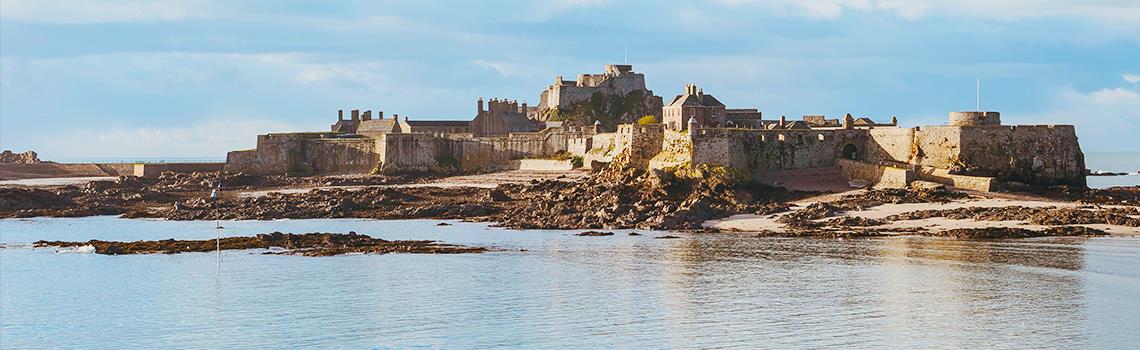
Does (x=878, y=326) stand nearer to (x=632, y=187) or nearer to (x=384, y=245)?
(x=384, y=245)

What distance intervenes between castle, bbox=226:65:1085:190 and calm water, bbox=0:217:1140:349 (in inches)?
471

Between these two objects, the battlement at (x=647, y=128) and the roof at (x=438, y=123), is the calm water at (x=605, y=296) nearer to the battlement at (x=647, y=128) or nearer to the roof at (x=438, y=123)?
the battlement at (x=647, y=128)

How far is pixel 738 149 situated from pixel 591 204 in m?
8.35

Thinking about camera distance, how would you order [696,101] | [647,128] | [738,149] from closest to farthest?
[738,149] → [647,128] → [696,101]

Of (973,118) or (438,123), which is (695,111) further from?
(438,123)

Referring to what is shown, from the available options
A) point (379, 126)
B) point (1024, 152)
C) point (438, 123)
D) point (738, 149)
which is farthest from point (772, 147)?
point (379, 126)

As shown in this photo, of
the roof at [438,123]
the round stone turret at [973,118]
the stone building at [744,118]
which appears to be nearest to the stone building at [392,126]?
the roof at [438,123]

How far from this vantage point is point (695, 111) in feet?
176

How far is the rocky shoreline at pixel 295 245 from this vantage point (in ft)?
113

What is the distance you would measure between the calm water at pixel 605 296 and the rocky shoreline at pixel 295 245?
0.76 meters

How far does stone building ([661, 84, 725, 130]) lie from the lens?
52497 mm

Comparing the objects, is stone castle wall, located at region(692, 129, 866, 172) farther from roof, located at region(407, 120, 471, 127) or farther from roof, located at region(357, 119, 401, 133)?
roof, located at region(357, 119, 401, 133)

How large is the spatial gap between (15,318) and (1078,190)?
109 feet

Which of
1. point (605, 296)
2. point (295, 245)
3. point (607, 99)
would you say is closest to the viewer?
point (605, 296)
